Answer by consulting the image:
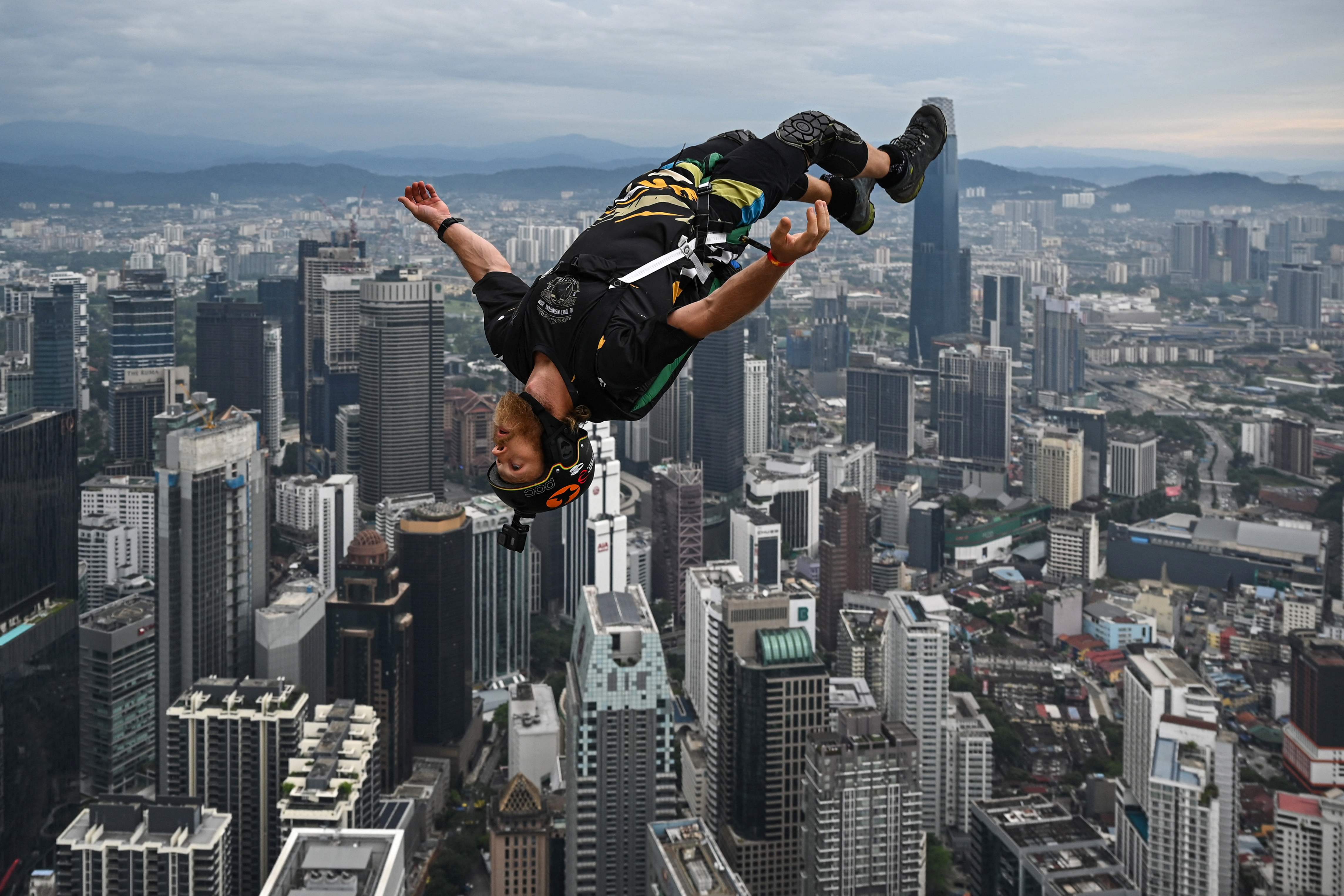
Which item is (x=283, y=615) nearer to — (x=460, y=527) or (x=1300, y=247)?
(x=460, y=527)

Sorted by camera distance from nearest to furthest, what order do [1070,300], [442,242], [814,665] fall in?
[442,242]
[814,665]
[1070,300]

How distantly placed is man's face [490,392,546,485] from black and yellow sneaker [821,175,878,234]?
71 centimetres

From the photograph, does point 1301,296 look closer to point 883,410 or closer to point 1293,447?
point 1293,447

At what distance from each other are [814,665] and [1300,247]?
31.1 meters

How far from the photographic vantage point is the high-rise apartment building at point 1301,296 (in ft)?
110

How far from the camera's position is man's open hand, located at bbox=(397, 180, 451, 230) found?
2066 millimetres

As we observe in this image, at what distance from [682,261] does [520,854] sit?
1077 cm

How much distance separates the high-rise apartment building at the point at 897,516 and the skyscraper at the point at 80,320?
15.7m

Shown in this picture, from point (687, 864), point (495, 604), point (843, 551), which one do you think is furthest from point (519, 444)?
point (843, 551)

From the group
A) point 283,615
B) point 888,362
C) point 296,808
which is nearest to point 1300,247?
point 888,362

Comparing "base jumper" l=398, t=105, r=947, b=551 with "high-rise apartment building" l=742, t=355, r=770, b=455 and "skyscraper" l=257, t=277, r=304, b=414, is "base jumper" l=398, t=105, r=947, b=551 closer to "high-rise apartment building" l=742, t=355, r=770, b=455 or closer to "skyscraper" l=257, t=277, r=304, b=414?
"high-rise apartment building" l=742, t=355, r=770, b=455

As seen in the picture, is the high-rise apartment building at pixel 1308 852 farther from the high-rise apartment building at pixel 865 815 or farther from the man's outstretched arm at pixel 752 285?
the man's outstretched arm at pixel 752 285

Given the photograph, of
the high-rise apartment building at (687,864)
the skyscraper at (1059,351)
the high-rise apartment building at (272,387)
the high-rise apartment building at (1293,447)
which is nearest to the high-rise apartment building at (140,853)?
the high-rise apartment building at (687,864)

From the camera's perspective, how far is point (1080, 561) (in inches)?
888
